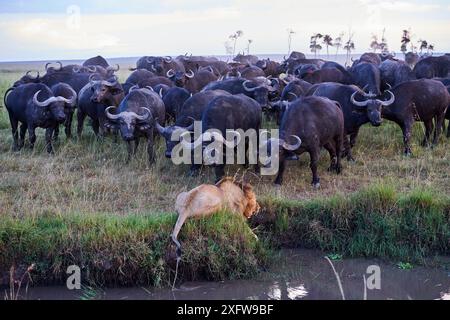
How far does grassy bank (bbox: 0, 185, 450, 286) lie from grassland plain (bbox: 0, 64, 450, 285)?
0.01 metres

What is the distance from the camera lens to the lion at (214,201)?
641cm

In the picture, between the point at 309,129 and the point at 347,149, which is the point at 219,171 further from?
the point at 347,149

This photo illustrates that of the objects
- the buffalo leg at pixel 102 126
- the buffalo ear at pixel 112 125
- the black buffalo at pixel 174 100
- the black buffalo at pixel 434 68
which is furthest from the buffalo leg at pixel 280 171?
the black buffalo at pixel 434 68

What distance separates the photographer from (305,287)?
20.3ft

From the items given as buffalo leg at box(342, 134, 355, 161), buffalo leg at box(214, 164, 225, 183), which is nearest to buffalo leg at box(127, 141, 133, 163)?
buffalo leg at box(214, 164, 225, 183)

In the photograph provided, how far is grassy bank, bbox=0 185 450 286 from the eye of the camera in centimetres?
622

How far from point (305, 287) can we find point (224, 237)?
0.94 metres

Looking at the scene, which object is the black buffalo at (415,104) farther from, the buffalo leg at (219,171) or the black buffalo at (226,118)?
the buffalo leg at (219,171)

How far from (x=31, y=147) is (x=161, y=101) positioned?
232cm

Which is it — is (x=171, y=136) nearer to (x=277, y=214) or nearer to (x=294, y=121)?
(x=294, y=121)

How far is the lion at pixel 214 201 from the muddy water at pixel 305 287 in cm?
52

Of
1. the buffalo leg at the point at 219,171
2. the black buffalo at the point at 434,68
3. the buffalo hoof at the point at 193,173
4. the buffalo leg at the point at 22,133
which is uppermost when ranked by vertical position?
the black buffalo at the point at 434,68

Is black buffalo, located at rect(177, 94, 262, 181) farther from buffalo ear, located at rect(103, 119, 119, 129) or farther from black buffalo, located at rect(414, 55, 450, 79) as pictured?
black buffalo, located at rect(414, 55, 450, 79)
